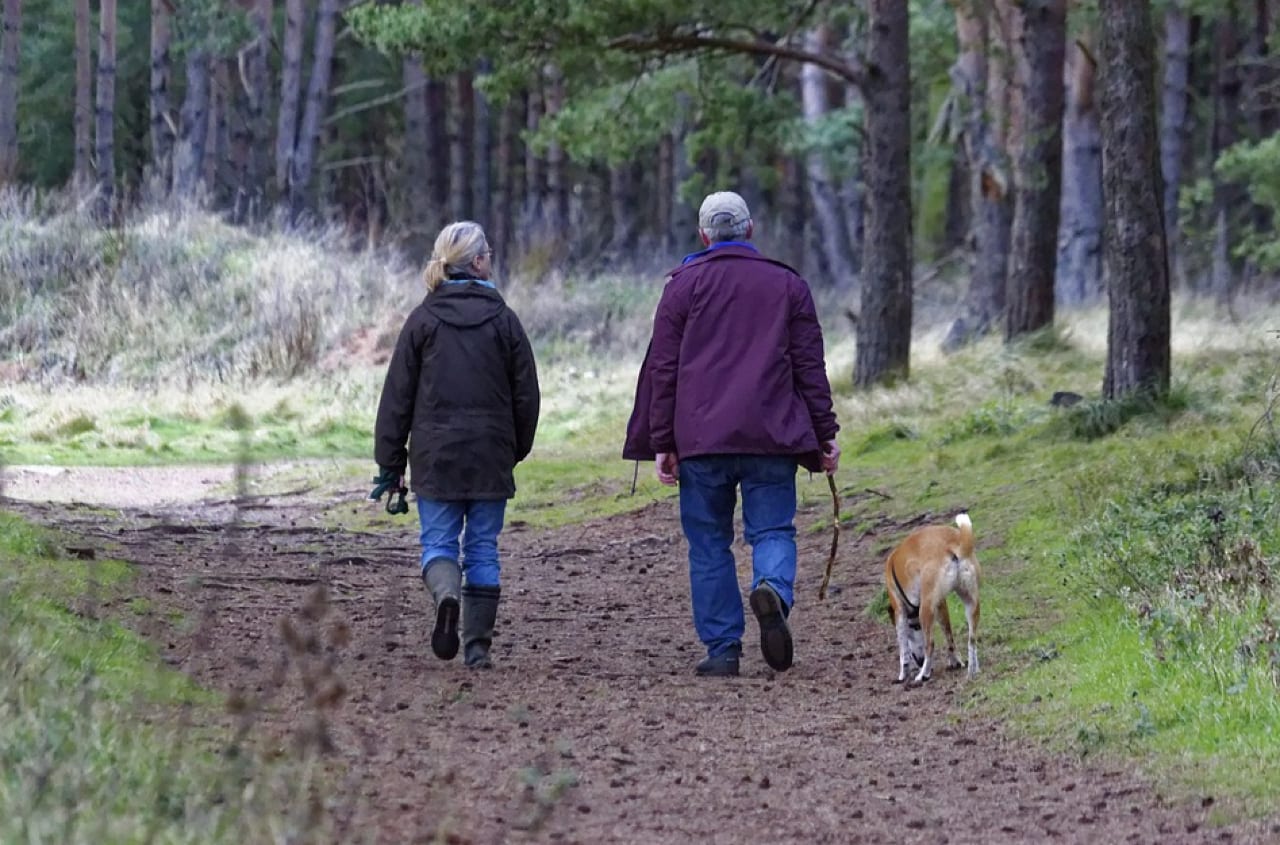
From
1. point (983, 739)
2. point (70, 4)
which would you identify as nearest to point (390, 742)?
point (983, 739)

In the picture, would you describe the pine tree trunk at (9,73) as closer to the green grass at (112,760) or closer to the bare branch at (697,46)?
the bare branch at (697,46)

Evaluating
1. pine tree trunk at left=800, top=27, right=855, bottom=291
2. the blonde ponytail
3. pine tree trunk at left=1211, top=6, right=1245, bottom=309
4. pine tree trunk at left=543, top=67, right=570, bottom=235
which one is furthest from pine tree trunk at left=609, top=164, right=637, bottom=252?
the blonde ponytail

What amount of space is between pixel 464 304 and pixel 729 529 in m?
1.54

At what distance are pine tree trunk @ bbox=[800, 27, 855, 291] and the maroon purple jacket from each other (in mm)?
27536

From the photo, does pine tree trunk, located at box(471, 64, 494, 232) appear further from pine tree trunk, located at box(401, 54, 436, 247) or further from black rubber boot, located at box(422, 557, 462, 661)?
black rubber boot, located at box(422, 557, 462, 661)

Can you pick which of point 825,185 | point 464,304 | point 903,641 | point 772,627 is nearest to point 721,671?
point 772,627

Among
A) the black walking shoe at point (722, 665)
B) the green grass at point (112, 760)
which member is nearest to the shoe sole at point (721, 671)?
the black walking shoe at point (722, 665)

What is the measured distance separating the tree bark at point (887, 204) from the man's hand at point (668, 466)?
10.4m

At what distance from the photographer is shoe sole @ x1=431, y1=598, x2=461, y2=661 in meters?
7.89

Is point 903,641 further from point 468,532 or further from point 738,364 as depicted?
point 468,532

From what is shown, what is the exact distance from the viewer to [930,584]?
7672 millimetres

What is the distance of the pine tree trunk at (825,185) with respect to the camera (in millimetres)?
37344

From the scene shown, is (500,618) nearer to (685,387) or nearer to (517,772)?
(685,387)

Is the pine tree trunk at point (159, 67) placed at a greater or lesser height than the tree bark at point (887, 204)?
greater
